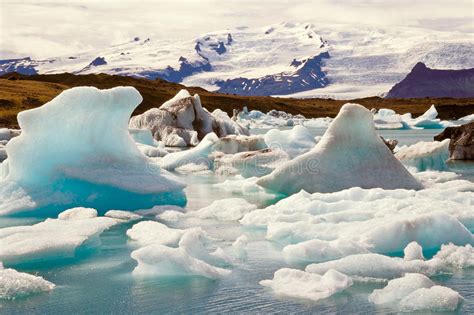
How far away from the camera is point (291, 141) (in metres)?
25.7

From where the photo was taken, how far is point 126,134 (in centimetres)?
1552

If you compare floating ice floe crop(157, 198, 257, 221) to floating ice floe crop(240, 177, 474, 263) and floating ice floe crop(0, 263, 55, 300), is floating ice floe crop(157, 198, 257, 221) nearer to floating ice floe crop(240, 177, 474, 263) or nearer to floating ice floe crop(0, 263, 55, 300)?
floating ice floe crop(240, 177, 474, 263)

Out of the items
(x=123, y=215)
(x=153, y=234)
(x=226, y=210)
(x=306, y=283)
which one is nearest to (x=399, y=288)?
(x=306, y=283)

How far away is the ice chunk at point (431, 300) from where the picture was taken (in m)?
7.45

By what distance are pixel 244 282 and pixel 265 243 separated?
2.28m

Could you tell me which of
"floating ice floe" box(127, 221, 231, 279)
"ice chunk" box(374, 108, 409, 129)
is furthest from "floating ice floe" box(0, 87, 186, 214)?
"ice chunk" box(374, 108, 409, 129)

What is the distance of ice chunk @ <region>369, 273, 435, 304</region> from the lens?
773cm

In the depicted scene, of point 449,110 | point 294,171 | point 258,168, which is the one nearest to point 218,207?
point 294,171

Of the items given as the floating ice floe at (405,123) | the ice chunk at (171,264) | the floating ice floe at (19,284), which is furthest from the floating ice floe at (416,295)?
the floating ice floe at (405,123)

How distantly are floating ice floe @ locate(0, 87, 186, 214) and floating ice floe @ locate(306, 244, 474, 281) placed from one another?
635cm

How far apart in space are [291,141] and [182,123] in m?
13.9

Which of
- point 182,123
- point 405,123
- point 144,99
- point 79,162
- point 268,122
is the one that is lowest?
point 268,122

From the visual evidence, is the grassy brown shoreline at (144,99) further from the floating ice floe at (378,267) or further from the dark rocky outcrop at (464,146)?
the floating ice floe at (378,267)

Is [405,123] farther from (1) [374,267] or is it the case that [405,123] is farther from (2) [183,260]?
(2) [183,260]
